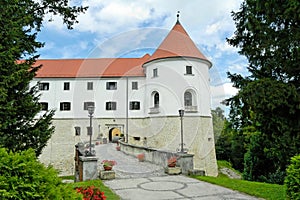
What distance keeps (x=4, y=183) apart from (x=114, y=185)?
608 centimetres

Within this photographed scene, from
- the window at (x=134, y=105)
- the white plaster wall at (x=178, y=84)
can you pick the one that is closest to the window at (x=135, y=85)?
the window at (x=134, y=105)

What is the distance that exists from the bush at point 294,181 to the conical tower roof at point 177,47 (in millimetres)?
20275

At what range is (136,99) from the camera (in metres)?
28.6

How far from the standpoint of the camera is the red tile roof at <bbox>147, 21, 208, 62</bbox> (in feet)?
78.7

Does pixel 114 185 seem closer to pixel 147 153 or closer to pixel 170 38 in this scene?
pixel 147 153

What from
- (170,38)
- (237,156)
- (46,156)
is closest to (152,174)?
(170,38)

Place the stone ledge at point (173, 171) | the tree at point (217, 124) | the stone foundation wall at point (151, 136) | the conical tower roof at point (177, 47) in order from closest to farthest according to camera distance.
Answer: the stone ledge at point (173, 171), the stone foundation wall at point (151, 136), the conical tower roof at point (177, 47), the tree at point (217, 124)

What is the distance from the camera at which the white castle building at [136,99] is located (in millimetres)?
23547

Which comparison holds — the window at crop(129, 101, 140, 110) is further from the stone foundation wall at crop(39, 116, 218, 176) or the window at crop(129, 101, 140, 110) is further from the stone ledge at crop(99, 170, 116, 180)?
the stone ledge at crop(99, 170, 116, 180)

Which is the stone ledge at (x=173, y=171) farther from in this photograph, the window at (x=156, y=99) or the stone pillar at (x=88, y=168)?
the window at (x=156, y=99)

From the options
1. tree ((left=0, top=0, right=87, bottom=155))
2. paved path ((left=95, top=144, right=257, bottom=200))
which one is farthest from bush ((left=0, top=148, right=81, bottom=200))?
tree ((left=0, top=0, right=87, bottom=155))

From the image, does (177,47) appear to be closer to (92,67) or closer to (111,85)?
(111,85)

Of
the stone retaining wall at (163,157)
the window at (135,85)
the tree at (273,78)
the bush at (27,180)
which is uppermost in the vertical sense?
the window at (135,85)

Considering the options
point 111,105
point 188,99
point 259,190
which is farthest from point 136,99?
point 259,190
